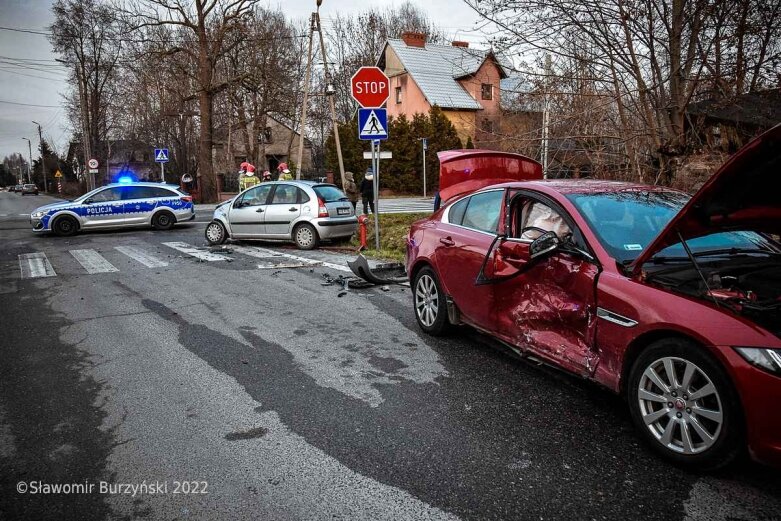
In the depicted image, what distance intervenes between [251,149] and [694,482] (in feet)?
140

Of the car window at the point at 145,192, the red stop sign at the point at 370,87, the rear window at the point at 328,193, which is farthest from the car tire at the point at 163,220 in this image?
the red stop sign at the point at 370,87

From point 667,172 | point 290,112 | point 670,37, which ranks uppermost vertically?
point 290,112

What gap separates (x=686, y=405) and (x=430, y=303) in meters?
2.95

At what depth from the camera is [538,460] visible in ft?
10.4

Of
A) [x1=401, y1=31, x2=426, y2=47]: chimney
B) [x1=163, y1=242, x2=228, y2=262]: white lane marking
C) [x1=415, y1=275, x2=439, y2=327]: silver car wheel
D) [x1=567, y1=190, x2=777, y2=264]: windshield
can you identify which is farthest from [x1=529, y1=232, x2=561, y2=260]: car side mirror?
→ [x1=401, y1=31, x2=426, y2=47]: chimney

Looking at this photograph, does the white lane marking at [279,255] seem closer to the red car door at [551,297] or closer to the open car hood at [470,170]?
the open car hood at [470,170]

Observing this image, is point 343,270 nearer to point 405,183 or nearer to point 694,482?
point 694,482

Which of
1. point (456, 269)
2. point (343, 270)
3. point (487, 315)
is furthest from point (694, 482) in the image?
point (343, 270)

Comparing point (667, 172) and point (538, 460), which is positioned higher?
point (667, 172)

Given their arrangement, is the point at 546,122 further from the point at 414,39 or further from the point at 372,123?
the point at 414,39

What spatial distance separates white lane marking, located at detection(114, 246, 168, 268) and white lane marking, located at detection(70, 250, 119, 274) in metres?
0.55

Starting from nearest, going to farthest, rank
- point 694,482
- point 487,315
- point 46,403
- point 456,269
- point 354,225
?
point 694,482 < point 46,403 < point 487,315 < point 456,269 < point 354,225

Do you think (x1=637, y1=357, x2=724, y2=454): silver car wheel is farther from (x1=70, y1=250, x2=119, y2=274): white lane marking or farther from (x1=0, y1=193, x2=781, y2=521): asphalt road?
(x1=70, y1=250, x2=119, y2=274): white lane marking

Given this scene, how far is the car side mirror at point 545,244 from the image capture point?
12.6 ft
